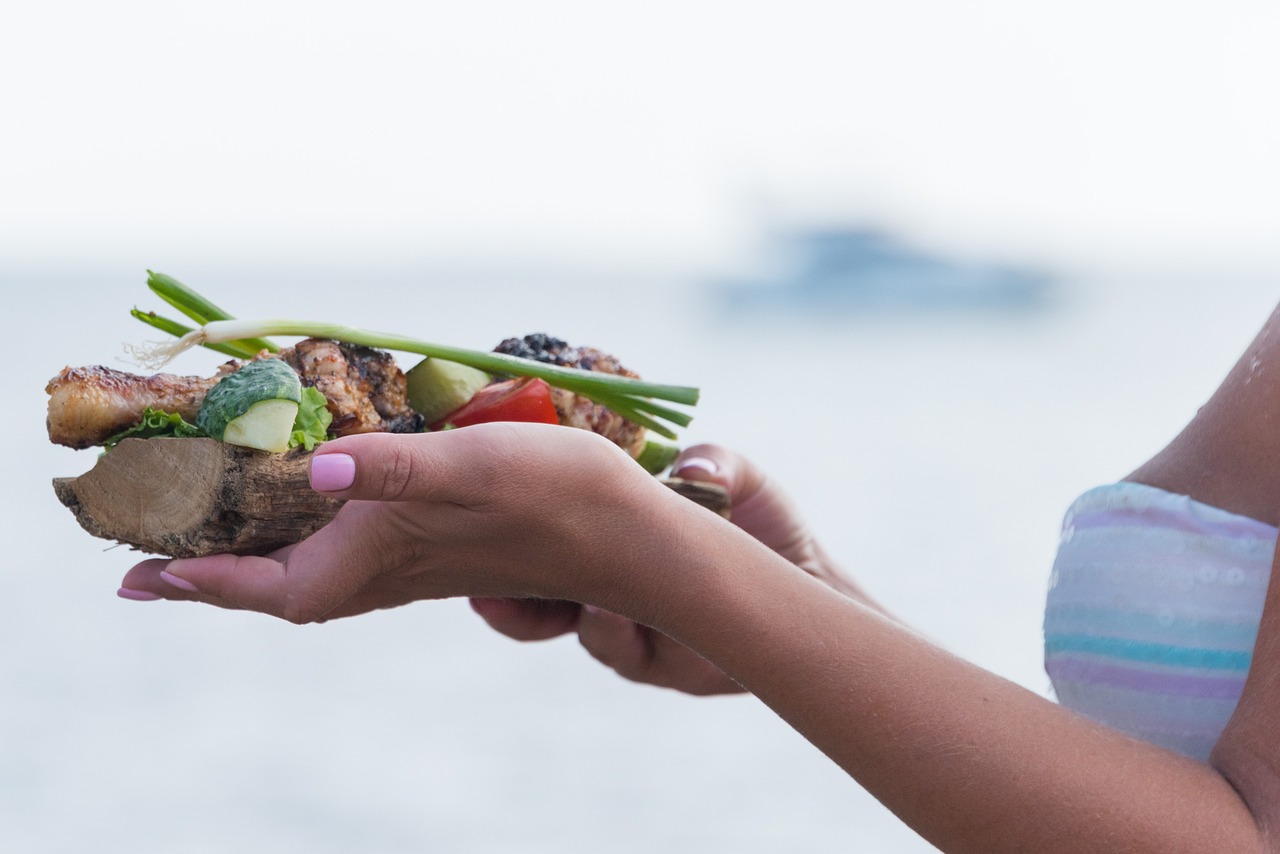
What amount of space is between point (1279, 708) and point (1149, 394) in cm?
2418

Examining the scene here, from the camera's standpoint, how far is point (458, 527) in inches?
60.6

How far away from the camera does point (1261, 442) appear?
1.67 metres

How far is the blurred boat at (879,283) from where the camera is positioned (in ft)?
141

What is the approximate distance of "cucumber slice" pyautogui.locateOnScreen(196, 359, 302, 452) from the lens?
1.65 m

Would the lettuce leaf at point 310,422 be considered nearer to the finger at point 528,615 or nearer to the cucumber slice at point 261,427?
the cucumber slice at point 261,427

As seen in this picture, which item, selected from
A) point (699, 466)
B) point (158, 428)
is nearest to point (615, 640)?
point (699, 466)

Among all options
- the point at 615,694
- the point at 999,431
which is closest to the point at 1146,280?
the point at 999,431

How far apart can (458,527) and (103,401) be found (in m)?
0.56

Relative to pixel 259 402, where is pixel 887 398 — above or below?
below

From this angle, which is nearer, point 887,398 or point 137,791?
point 137,791

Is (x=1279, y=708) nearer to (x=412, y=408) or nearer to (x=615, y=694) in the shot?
(x=412, y=408)

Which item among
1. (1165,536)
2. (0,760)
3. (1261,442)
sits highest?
(1261,442)

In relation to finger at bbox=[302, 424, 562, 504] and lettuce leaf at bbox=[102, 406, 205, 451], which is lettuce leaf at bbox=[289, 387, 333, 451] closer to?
lettuce leaf at bbox=[102, 406, 205, 451]

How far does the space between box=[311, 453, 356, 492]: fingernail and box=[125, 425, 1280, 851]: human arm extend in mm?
17
